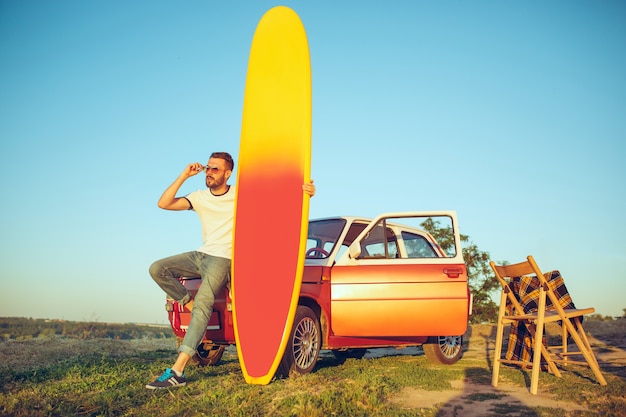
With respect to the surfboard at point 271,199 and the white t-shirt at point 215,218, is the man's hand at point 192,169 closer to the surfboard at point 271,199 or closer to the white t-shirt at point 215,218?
the white t-shirt at point 215,218

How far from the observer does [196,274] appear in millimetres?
5738

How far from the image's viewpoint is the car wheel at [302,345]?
5541mm

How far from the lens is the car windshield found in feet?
22.4

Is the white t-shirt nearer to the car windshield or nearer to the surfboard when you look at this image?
the surfboard

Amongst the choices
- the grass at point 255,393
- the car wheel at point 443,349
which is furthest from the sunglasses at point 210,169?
the car wheel at point 443,349

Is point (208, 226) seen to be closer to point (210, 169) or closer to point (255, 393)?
point (210, 169)

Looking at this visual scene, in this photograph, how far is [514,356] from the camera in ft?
20.9

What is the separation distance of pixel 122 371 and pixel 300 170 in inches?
118

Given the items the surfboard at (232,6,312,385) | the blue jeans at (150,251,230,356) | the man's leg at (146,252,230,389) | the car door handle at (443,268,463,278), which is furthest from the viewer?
the car door handle at (443,268,463,278)

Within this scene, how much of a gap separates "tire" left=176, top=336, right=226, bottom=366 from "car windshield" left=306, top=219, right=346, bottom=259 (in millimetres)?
1804

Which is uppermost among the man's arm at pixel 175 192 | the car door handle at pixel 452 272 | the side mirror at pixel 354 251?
the man's arm at pixel 175 192

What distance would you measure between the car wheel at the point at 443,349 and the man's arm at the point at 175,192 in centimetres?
410

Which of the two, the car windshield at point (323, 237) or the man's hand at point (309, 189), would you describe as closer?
the man's hand at point (309, 189)

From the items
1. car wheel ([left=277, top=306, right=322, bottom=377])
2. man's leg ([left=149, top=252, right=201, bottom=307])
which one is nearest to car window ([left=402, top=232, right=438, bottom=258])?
car wheel ([left=277, top=306, right=322, bottom=377])
